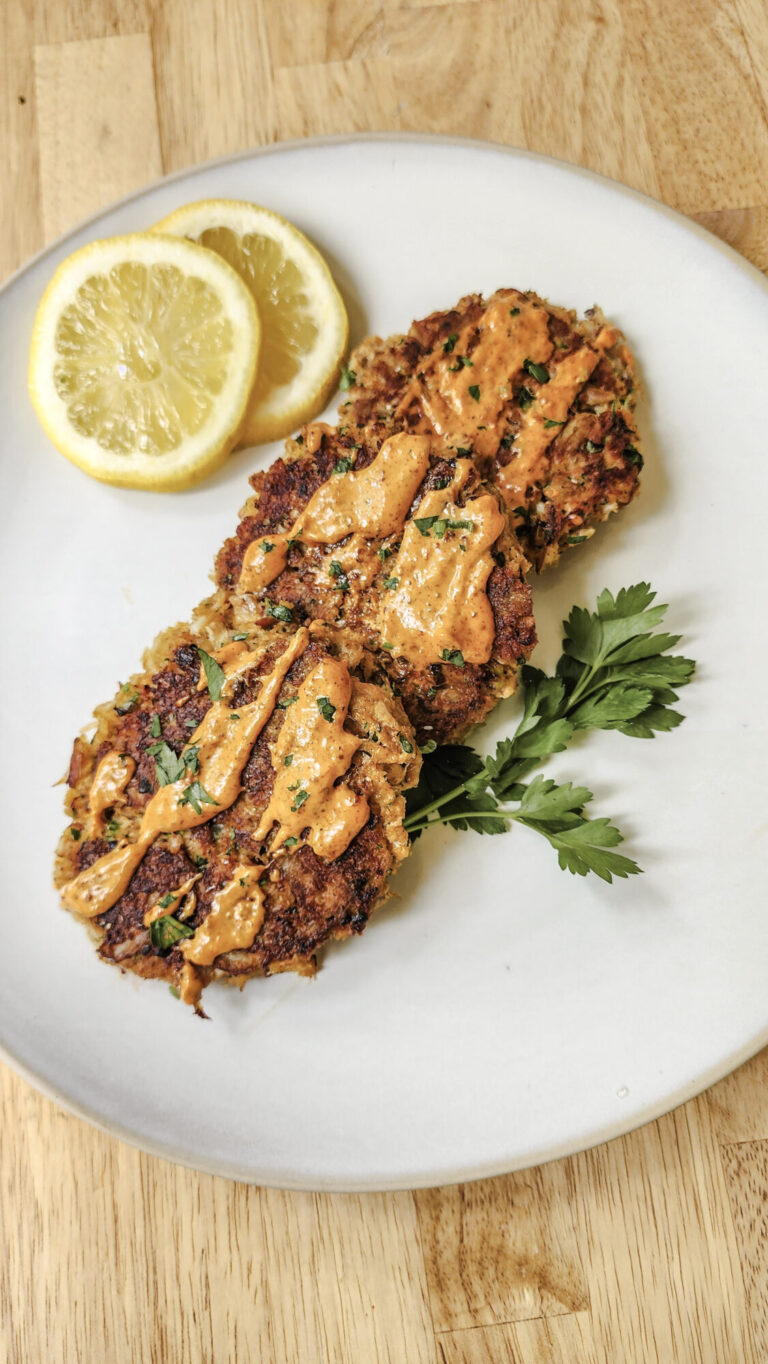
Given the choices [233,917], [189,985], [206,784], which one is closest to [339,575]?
[206,784]

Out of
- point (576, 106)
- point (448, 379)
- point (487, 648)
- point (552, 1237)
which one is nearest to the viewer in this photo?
point (487, 648)

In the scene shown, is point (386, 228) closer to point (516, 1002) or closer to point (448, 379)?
point (448, 379)

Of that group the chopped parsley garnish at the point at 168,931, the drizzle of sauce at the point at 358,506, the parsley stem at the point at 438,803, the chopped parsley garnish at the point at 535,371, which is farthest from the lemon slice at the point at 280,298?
the chopped parsley garnish at the point at 168,931

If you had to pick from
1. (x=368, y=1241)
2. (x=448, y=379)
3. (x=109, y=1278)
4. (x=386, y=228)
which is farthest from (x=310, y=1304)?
(x=386, y=228)

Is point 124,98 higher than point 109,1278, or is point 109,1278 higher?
point 124,98

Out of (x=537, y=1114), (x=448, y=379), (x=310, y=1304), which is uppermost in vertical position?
(x=448, y=379)

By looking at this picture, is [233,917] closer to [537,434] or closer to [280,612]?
[280,612]
